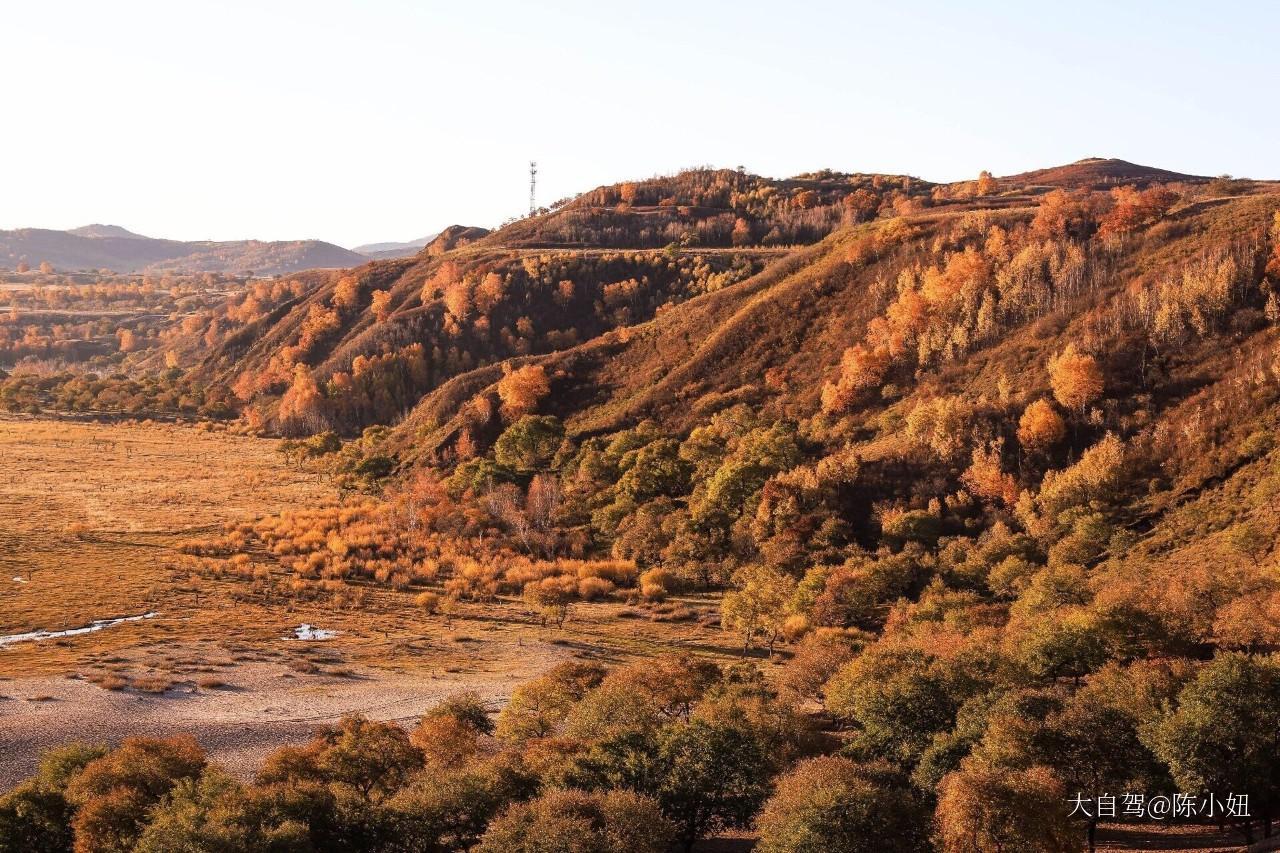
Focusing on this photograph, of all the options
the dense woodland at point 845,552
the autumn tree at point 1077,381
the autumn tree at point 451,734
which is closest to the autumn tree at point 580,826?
the dense woodland at point 845,552

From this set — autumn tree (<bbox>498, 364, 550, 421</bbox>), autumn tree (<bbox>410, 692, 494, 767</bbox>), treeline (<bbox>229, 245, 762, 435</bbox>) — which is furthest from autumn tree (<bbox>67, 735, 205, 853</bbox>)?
treeline (<bbox>229, 245, 762, 435</bbox>)

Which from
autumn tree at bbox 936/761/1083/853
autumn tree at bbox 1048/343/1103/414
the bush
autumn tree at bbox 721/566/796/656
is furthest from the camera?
autumn tree at bbox 1048/343/1103/414

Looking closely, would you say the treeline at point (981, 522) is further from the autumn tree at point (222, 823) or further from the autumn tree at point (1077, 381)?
the autumn tree at point (222, 823)

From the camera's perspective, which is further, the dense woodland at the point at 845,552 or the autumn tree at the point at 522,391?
the autumn tree at the point at 522,391

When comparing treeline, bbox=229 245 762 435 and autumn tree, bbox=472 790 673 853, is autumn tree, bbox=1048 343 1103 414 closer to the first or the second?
autumn tree, bbox=472 790 673 853

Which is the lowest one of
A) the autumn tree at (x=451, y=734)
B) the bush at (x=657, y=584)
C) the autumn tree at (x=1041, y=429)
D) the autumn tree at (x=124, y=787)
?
the bush at (x=657, y=584)

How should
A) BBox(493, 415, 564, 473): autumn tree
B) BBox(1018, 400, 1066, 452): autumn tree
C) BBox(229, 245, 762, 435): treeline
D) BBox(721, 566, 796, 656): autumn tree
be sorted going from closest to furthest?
BBox(721, 566, 796, 656): autumn tree → BBox(1018, 400, 1066, 452): autumn tree → BBox(493, 415, 564, 473): autumn tree → BBox(229, 245, 762, 435): treeline

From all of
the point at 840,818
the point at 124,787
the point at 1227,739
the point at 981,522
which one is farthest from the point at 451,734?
the point at 981,522
